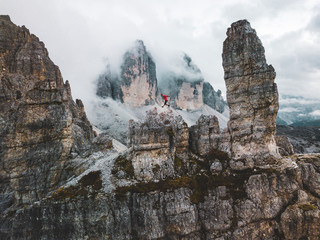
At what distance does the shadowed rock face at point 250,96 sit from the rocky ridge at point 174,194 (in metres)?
0.45

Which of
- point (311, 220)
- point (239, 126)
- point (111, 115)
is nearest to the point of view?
point (311, 220)

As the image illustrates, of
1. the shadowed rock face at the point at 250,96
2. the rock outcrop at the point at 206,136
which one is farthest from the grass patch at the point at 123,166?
the shadowed rock face at the point at 250,96

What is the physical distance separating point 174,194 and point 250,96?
69.6 ft

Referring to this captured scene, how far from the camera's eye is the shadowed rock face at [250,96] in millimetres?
35250

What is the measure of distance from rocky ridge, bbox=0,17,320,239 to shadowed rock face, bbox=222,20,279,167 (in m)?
0.45

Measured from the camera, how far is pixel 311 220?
94.0 feet

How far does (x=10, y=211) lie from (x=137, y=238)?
23.2 meters

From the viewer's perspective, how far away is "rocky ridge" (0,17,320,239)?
96.6 ft

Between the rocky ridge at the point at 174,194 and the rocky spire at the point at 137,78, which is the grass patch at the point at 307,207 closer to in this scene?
the rocky ridge at the point at 174,194

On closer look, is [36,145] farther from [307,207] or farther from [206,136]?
[307,207]

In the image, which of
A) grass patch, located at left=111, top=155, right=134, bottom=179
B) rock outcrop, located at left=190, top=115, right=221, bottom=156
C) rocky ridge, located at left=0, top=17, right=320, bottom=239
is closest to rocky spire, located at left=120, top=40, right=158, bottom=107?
rocky ridge, located at left=0, top=17, right=320, bottom=239

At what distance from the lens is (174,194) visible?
31.8m

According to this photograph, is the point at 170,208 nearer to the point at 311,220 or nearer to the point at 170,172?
the point at 170,172

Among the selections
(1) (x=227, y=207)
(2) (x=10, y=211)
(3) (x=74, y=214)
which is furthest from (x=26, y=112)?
(1) (x=227, y=207)
